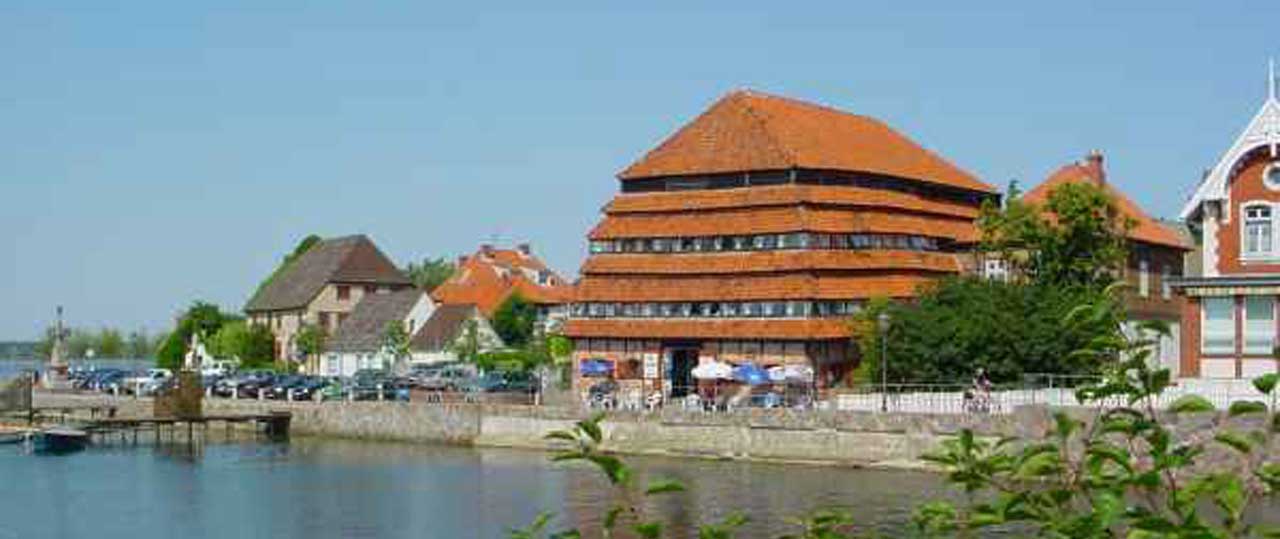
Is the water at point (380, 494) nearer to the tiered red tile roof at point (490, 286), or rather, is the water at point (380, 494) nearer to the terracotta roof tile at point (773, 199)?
the terracotta roof tile at point (773, 199)

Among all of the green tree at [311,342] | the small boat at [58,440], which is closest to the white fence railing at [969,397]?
the small boat at [58,440]

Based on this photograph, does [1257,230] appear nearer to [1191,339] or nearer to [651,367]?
[1191,339]

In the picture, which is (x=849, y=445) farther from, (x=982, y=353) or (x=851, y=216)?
(x=851, y=216)

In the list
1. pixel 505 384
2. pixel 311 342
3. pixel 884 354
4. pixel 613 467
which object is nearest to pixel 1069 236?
pixel 884 354

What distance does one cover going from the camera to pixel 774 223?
234 feet

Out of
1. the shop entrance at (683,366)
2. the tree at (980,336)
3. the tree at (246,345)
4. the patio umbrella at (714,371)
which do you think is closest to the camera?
the tree at (980,336)

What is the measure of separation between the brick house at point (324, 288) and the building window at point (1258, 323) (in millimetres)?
77455

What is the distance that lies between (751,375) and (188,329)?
78.2m

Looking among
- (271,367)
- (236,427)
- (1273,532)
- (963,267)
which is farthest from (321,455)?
(1273,532)

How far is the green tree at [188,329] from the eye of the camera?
5138 inches

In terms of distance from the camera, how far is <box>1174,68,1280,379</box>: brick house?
174 feet

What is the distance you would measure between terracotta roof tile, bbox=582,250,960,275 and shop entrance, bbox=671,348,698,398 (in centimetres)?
359

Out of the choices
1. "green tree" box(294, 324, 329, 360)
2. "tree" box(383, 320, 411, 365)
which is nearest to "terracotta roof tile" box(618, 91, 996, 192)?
"tree" box(383, 320, 411, 365)

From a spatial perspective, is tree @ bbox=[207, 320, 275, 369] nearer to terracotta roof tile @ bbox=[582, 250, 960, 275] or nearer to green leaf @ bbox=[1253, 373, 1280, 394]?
terracotta roof tile @ bbox=[582, 250, 960, 275]
